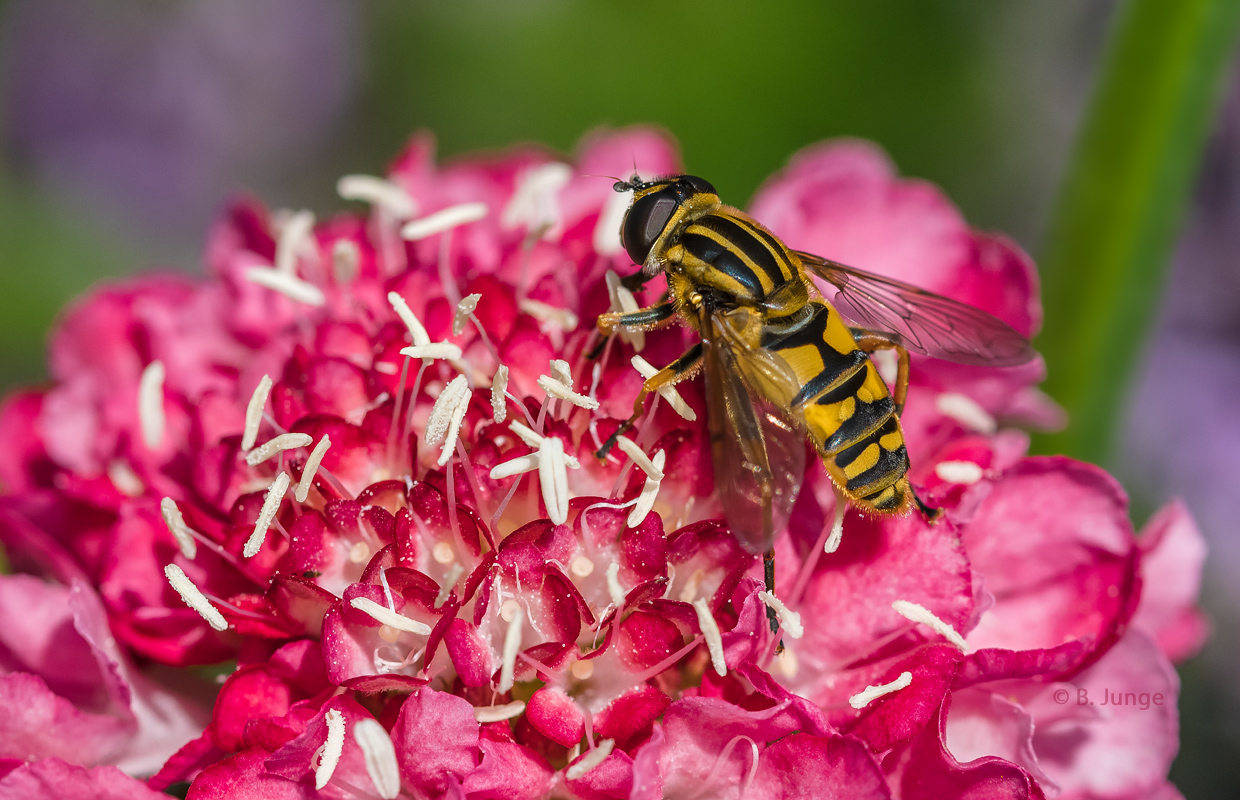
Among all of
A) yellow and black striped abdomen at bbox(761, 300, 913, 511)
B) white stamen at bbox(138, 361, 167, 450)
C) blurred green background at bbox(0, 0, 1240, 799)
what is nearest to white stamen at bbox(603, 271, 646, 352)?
yellow and black striped abdomen at bbox(761, 300, 913, 511)

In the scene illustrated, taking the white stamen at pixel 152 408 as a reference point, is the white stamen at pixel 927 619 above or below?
below

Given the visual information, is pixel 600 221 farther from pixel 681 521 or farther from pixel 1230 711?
pixel 1230 711

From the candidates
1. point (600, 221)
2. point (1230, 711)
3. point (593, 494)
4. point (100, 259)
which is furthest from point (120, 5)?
point (1230, 711)

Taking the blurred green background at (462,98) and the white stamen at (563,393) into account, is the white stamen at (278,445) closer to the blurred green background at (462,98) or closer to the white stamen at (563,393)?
the white stamen at (563,393)

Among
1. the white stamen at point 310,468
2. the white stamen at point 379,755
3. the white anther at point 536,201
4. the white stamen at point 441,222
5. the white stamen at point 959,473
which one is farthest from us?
the white anther at point 536,201

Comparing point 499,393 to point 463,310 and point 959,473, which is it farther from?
point 959,473

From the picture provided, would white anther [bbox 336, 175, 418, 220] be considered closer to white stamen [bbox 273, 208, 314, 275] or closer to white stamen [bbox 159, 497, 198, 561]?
white stamen [bbox 273, 208, 314, 275]

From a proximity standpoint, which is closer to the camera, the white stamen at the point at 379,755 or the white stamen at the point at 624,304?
the white stamen at the point at 379,755

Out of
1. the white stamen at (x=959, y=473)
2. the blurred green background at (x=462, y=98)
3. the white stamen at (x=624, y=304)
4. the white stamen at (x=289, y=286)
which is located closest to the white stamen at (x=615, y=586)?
the white stamen at (x=624, y=304)
